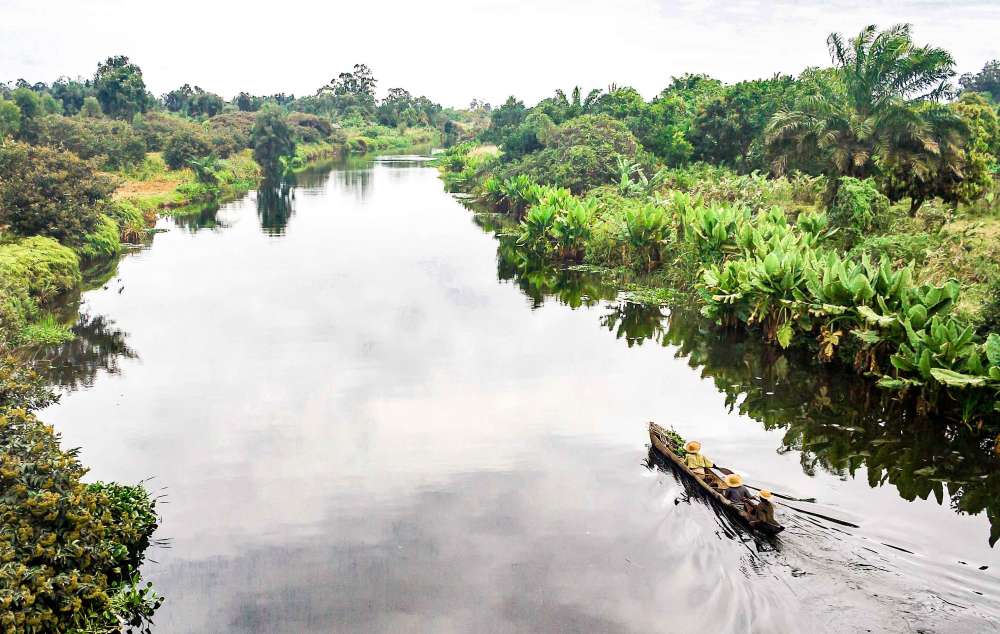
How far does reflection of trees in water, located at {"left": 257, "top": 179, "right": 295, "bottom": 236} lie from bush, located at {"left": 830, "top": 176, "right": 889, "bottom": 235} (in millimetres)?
22420

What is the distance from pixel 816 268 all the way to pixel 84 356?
50.6 feet

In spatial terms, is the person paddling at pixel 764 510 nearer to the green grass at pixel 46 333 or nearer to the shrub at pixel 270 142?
the green grass at pixel 46 333

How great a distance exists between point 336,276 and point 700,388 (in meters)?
13.7

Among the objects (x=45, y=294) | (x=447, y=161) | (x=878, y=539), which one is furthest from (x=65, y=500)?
(x=447, y=161)

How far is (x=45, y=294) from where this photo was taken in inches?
781

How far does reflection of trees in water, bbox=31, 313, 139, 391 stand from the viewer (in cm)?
1516

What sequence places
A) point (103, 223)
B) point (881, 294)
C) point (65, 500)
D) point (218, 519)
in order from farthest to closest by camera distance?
point (103, 223), point (881, 294), point (218, 519), point (65, 500)

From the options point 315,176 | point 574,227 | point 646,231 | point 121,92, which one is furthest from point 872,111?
point 121,92

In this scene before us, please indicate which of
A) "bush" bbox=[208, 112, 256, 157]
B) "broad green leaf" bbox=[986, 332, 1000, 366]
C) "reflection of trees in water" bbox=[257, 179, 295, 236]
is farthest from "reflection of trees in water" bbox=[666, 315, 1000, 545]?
"bush" bbox=[208, 112, 256, 157]

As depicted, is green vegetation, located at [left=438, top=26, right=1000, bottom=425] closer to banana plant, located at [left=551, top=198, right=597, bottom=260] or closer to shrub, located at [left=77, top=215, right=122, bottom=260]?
banana plant, located at [left=551, top=198, right=597, bottom=260]

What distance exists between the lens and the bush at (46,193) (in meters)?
21.8

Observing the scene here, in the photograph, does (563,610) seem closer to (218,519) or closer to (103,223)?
(218,519)

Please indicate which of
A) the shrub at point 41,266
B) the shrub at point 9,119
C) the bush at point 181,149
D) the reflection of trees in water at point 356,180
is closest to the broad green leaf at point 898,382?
the shrub at point 41,266

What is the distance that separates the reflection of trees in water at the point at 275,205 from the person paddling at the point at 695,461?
26.0m
